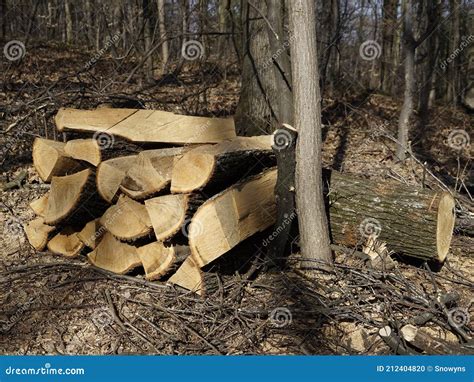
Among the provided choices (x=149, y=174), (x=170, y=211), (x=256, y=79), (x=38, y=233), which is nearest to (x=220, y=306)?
(x=170, y=211)

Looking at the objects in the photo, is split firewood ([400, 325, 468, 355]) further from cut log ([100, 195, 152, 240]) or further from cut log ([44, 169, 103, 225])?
cut log ([44, 169, 103, 225])

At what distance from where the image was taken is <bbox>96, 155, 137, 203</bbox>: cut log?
4.57m

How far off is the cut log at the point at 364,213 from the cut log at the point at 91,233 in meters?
1.17

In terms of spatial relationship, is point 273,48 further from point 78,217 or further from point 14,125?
point 14,125

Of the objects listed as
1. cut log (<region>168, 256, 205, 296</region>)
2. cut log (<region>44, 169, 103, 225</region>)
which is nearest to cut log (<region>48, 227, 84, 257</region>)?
cut log (<region>44, 169, 103, 225</region>)

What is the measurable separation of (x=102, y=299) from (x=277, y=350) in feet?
4.57

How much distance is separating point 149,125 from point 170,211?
89 cm

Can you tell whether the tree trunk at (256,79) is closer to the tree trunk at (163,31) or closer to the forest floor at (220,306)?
the forest floor at (220,306)

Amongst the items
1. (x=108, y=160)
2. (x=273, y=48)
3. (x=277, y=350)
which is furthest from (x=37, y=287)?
(x=273, y=48)

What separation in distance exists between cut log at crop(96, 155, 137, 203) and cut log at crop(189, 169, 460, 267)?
2.94ft

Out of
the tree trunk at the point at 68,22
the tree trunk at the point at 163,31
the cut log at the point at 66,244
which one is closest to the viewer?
the cut log at the point at 66,244

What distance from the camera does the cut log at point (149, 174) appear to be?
4.31m

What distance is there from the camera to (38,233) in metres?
5.08

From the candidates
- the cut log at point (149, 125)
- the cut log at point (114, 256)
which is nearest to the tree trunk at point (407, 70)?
the cut log at point (149, 125)
